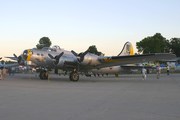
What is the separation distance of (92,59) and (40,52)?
5889 mm

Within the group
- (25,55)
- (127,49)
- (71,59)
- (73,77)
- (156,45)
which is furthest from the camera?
(156,45)

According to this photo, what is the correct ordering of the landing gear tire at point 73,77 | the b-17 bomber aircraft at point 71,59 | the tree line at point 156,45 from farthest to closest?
the tree line at point 156,45
the landing gear tire at point 73,77
the b-17 bomber aircraft at point 71,59

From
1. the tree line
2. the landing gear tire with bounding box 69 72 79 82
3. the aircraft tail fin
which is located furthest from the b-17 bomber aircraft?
the tree line

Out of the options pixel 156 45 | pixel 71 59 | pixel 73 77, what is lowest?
pixel 73 77

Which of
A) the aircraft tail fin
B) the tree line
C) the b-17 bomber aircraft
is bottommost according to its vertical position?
the b-17 bomber aircraft

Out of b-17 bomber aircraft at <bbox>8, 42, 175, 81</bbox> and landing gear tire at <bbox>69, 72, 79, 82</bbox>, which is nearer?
b-17 bomber aircraft at <bbox>8, 42, 175, 81</bbox>

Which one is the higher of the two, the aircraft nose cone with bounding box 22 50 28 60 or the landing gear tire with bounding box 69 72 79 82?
the aircraft nose cone with bounding box 22 50 28 60

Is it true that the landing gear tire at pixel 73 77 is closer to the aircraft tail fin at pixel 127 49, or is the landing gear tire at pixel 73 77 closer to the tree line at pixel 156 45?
the aircraft tail fin at pixel 127 49

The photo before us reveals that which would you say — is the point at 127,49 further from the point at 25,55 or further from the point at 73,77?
the point at 25,55

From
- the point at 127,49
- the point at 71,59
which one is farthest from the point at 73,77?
the point at 127,49

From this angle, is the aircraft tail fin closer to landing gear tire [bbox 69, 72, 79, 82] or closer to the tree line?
landing gear tire [bbox 69, 72, 79, 82]

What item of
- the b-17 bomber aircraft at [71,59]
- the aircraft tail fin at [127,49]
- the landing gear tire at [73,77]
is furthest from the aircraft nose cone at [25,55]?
the aircraft tail fin at [127,49]

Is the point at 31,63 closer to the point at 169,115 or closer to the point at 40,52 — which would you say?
the point at 40,52

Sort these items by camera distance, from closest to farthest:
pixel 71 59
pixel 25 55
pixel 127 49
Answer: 1. pixel 25 55
2. pixel 71 59
3. pixel 127 49
